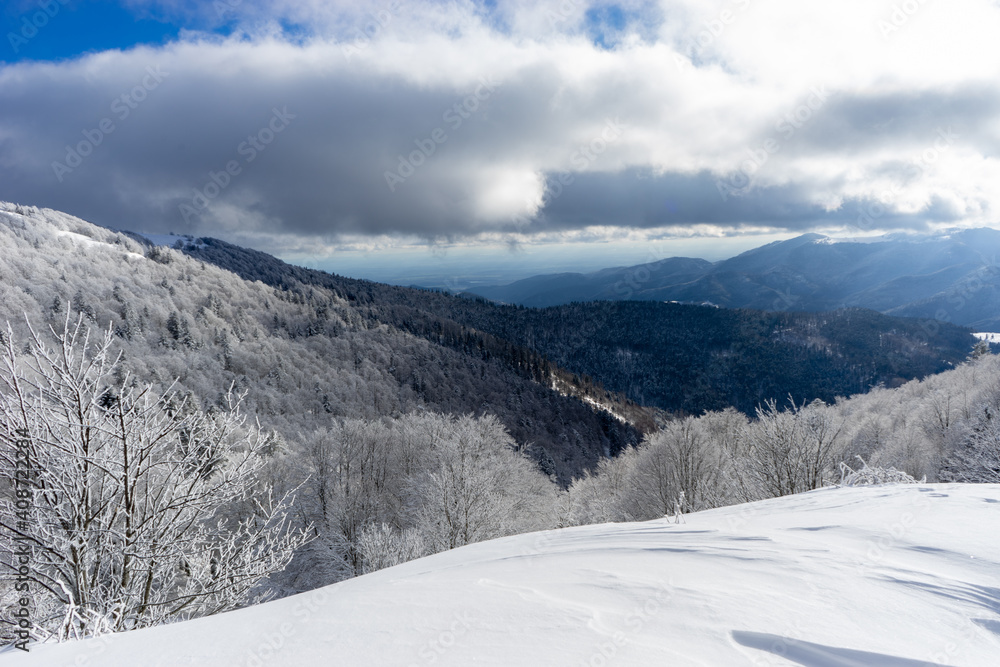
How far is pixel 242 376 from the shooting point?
209 ft

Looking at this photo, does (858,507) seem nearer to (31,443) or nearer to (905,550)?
(905,550)

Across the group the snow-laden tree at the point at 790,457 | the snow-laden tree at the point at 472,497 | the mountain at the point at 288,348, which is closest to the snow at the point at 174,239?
the mountain at the point at 288,348

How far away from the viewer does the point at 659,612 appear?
118 inches

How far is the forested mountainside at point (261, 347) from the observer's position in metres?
60.1

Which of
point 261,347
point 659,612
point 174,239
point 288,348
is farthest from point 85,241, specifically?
point 659,612

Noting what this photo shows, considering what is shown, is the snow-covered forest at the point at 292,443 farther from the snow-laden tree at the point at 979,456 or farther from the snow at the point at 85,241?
the snow at the point at 85,241

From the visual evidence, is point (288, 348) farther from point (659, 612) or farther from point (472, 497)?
point (659, 612)

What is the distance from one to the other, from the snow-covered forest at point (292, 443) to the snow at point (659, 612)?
183cm

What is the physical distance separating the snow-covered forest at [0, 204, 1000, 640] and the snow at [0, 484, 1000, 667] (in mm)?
1833

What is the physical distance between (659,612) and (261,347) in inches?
3352

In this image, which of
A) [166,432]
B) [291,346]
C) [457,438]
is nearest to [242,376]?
[291,346]

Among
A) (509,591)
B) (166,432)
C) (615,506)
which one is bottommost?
(615,506)

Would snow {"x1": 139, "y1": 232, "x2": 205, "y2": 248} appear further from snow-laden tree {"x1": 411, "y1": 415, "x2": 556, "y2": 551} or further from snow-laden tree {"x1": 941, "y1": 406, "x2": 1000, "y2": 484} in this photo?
snow-laden tree {"x1": 941, "y1": 406, "x2": 1000, "y2": 484}

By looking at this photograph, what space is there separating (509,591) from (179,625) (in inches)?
123
